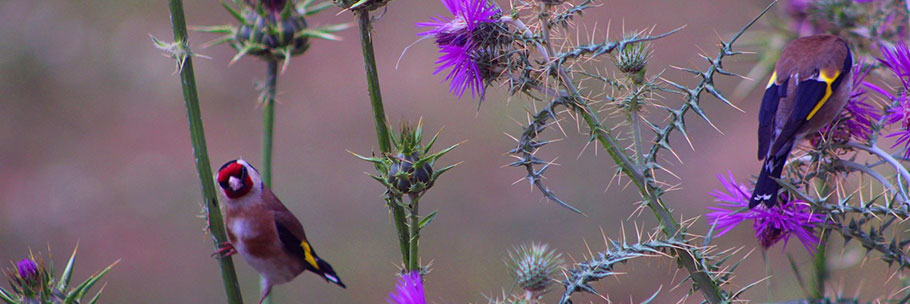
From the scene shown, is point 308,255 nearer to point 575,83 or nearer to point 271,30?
point 575,83

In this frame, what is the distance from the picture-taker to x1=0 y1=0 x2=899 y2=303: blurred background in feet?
26.5

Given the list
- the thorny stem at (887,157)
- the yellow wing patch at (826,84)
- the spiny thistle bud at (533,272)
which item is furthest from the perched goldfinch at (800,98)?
the spiny thistle bud at (533,272)

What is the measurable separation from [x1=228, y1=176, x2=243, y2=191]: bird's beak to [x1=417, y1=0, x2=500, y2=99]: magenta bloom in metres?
0.63

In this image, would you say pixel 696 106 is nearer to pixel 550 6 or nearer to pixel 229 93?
pixel 550 6

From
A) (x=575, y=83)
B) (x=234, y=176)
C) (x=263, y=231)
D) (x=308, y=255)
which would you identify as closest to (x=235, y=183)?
(x=234, y=176)

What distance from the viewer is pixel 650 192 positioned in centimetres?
197

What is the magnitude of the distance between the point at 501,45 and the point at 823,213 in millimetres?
898

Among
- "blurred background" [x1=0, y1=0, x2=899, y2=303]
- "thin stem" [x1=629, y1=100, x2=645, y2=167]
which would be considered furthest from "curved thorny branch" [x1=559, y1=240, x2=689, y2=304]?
"blurred background" [x1=0, y1=0, x2=899, y2=303]

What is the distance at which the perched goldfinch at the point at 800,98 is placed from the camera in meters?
2.24

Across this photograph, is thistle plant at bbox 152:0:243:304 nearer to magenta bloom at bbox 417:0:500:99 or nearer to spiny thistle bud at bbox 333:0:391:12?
spiny thistle bud at bbox 333:0:391:12

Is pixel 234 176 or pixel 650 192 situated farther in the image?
pixel 234 176

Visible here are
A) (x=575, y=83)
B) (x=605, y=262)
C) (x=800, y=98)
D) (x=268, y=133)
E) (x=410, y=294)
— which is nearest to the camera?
(x=410, y=294)

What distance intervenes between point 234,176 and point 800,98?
158 cm

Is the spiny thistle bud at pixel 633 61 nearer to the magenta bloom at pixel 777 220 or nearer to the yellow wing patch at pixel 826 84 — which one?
the magenta bloom at pixel 777 220
